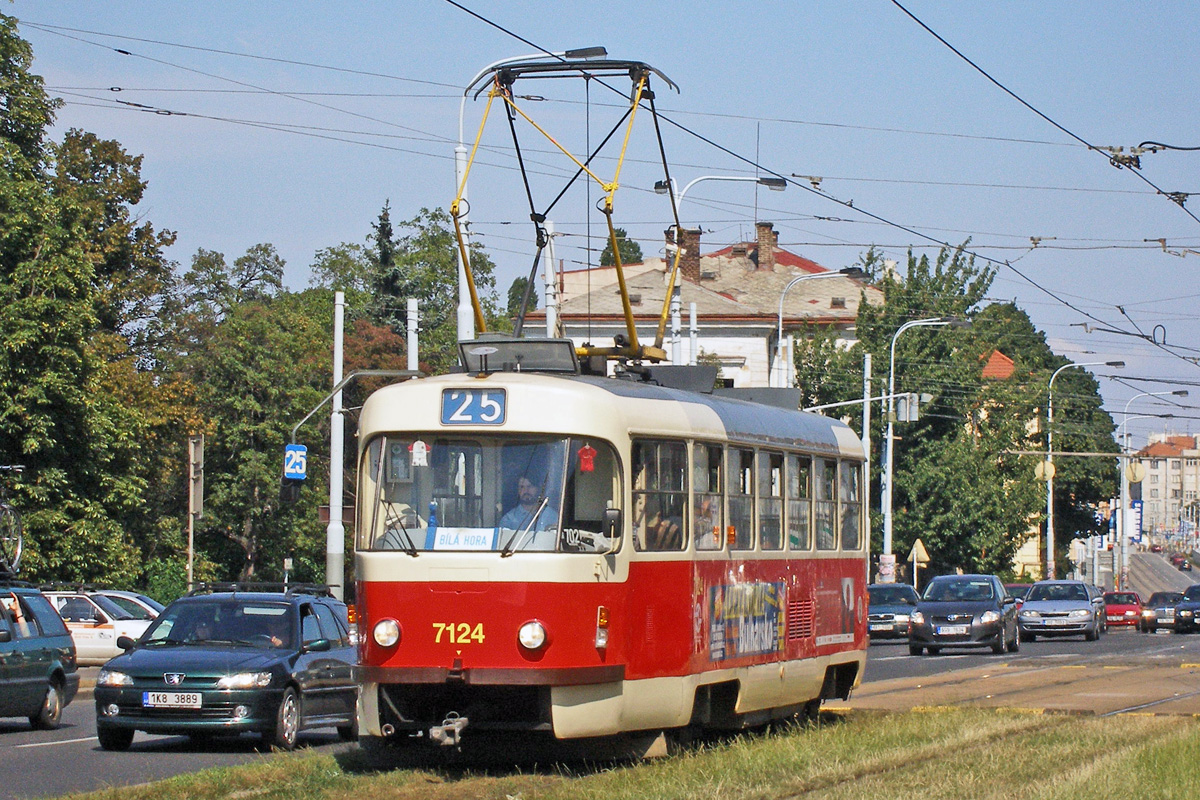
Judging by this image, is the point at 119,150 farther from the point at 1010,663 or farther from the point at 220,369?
the point at 1010,663

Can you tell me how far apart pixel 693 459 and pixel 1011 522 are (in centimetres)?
5237

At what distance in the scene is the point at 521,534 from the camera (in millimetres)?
11844

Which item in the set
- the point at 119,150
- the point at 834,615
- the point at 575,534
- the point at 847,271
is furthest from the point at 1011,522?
the point at 575,534

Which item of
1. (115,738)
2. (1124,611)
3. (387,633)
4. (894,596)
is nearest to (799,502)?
(387,633)

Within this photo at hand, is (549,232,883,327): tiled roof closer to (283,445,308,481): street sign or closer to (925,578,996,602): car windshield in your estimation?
(925,578,996,602): car windshield

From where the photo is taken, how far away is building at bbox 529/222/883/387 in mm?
73062

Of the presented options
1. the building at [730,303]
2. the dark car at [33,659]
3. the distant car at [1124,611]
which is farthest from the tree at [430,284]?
→ the dark car at [33,659]

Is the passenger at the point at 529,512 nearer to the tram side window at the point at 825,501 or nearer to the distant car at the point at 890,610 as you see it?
the tram side window at the point at 825,501

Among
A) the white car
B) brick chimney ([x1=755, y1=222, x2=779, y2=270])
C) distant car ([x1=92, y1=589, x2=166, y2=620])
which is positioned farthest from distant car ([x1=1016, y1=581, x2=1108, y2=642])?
brick chimney ([x1=755, y1=222, x2=779, y2=270])

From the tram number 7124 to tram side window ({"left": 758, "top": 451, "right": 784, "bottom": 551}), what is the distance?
3.62 meters

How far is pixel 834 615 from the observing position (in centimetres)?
1659

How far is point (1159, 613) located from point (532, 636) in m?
45.7

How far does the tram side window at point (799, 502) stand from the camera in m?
15.5

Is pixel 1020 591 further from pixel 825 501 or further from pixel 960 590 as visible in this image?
pixel 825 501
